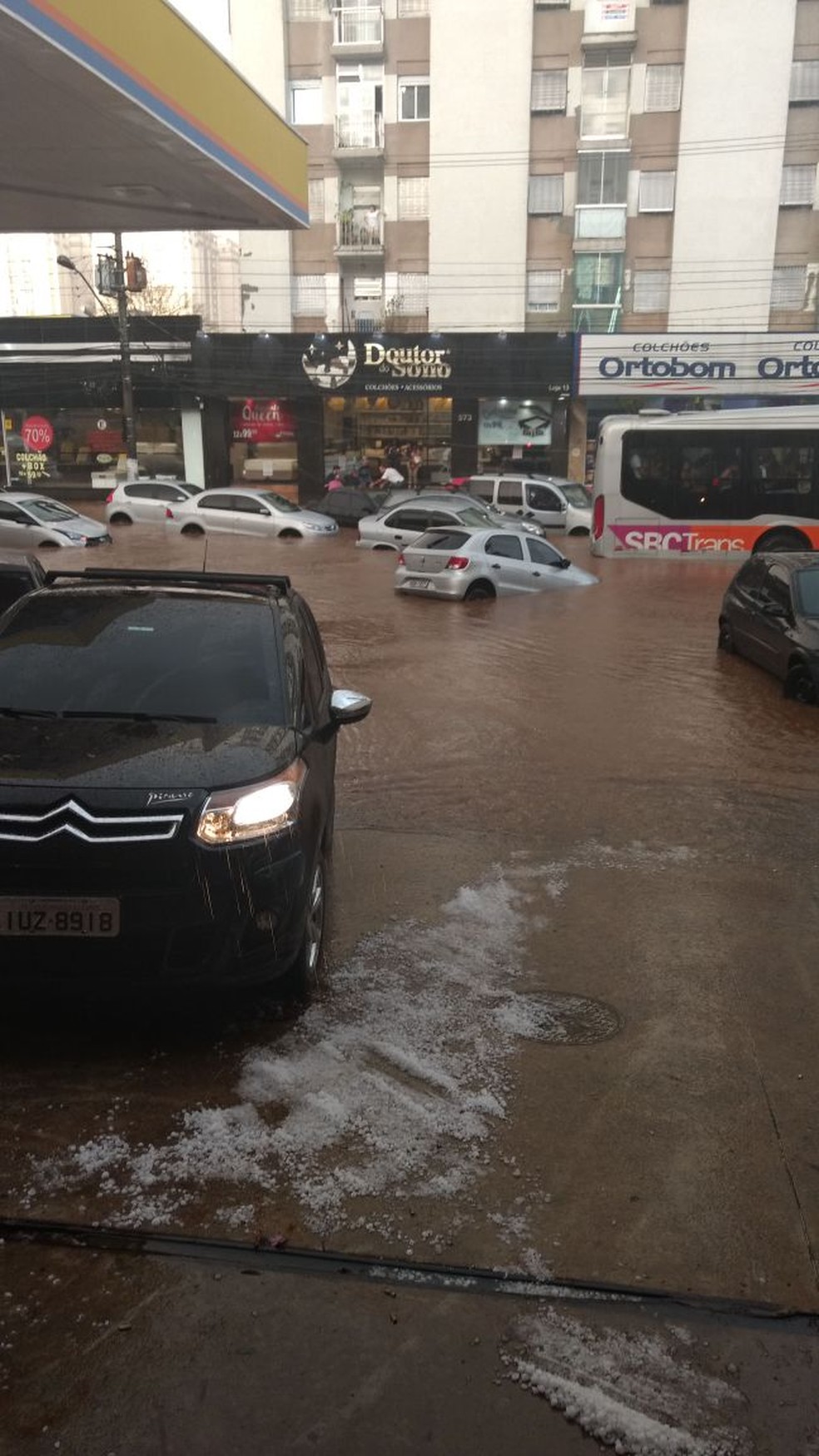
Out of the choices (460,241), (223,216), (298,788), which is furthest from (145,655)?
(460,241)

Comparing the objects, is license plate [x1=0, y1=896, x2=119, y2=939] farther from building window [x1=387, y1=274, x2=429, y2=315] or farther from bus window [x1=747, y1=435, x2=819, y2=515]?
building window [x1=387, y1=274, x2=429, y2=315]

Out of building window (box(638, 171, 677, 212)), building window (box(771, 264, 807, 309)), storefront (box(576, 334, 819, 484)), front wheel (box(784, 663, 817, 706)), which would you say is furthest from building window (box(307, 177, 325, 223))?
front wheel (box(784, 663, 817, 706))

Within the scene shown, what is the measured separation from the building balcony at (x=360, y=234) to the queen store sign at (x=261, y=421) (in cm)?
678

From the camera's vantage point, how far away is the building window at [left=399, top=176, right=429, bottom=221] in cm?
4062

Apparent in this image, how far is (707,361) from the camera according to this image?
36.5m

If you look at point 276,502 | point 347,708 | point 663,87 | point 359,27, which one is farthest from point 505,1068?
point 359,27

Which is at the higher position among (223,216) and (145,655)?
(223,216)

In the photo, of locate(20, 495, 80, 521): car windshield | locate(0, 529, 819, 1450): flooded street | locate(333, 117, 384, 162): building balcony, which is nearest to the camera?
locate(0, 529, 819, 1450): flooded street

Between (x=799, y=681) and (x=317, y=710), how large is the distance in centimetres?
712

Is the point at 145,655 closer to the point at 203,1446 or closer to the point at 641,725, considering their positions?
the point at 203,1446

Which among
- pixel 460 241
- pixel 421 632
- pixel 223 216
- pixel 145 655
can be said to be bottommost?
pixel 421 632

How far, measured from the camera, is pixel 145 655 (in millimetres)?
5043

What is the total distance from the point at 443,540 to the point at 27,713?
566 inches

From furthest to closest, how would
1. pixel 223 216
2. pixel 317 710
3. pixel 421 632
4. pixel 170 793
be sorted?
1. pixel 421 632
2. pixel 223 216
3. pixel 317 710
4. pixel 170 793
